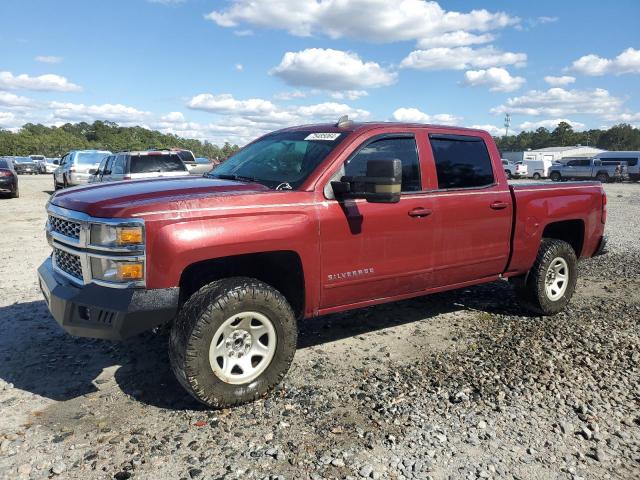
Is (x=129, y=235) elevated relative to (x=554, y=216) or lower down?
elevated

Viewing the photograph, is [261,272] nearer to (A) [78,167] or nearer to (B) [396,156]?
(B) [396,156]

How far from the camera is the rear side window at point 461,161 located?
4.52 m

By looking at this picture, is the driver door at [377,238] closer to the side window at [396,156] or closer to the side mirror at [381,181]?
the side window at [396,156]

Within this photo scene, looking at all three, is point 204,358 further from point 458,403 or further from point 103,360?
point 458,403

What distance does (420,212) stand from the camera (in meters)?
4.21

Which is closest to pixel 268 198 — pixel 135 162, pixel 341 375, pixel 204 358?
pixel 204 358

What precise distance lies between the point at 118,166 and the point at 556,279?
10.5 meters

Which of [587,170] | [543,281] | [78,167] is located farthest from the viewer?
[587,170]

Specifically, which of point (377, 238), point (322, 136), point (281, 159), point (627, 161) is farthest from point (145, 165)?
point (627, 161)

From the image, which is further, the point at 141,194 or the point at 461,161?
the point at 461,161

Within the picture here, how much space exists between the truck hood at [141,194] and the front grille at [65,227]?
0.11m

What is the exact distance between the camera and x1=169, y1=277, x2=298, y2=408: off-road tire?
10.4ft

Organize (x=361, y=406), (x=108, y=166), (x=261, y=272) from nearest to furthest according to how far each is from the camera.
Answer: (x=361, y=406) → (x=261, y=272) → (x=108, y=166)

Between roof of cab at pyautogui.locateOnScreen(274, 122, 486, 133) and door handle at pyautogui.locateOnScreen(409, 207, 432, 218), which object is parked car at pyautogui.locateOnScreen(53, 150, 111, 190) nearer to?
roof of cab at pyautogui.locateOnScreen(274, 122, 486, 133)
